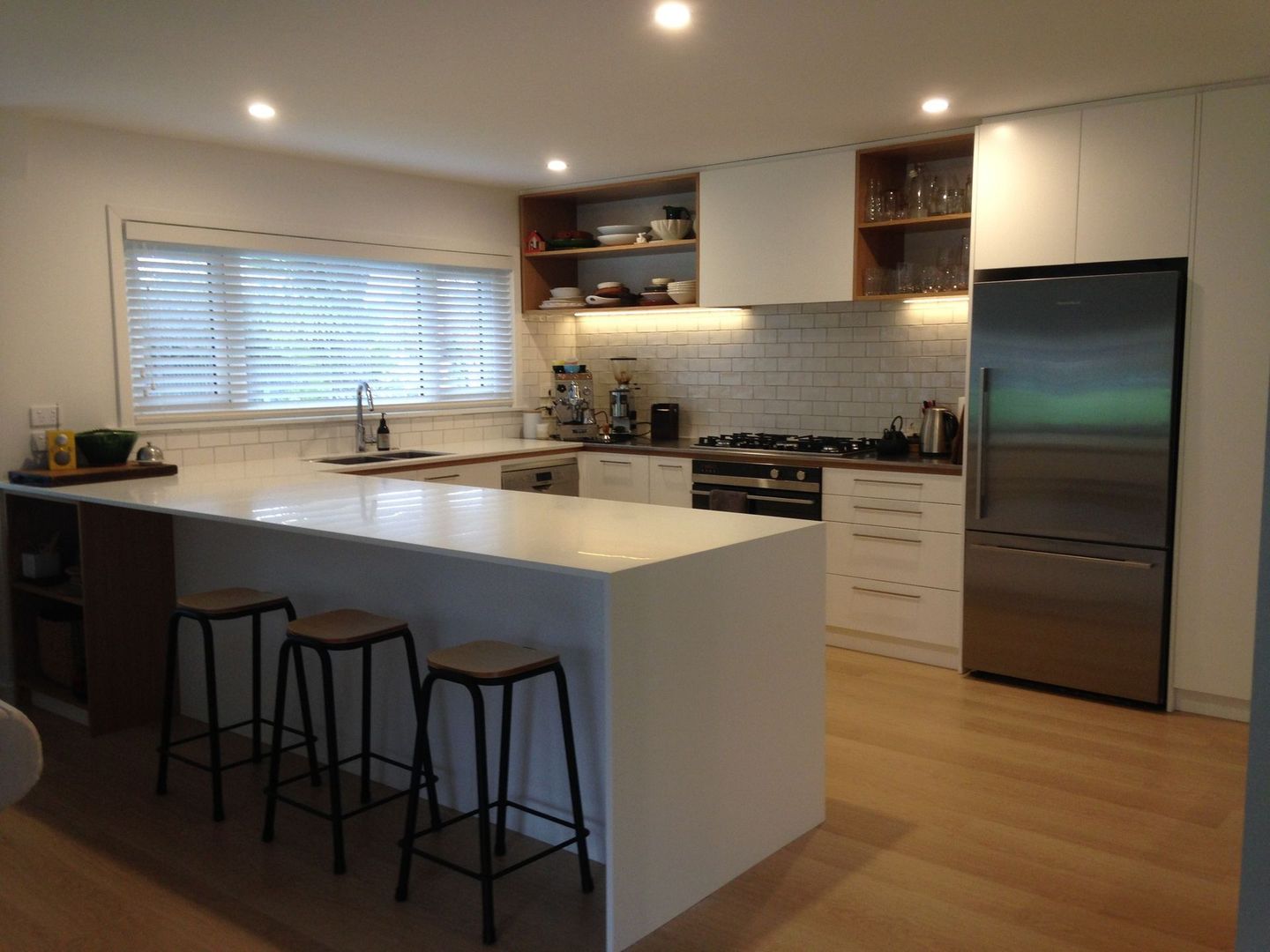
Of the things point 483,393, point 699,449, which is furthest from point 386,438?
point 699,449

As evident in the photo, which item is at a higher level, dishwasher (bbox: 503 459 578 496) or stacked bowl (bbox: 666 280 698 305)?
stacked bowl (bbox: 666 280 698 305)

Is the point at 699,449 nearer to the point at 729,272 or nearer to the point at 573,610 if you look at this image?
the point at 729,272

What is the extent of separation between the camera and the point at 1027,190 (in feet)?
14.3

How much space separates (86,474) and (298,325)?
146cm

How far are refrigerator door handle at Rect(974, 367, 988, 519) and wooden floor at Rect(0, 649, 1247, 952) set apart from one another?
1069mm

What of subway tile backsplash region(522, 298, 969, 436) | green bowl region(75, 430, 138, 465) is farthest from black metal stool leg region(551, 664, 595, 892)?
subway tile backsplash region(522, 298, 969, 436)

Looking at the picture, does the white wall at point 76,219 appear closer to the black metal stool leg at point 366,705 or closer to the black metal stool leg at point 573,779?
the black metal stool leg at point 366,705

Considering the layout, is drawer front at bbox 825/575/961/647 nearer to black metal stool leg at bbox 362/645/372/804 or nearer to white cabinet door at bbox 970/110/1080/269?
white cabinet door at bbox 970/110/1080/269

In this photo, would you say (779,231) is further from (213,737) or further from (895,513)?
(213,737)

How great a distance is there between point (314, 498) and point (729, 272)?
2.79m

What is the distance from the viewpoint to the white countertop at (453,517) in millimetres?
2557

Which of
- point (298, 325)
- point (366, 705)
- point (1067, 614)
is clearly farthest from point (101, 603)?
point (1067, 614)

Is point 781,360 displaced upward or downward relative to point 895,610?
upward

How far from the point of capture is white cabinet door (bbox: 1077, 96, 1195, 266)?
401 cm
